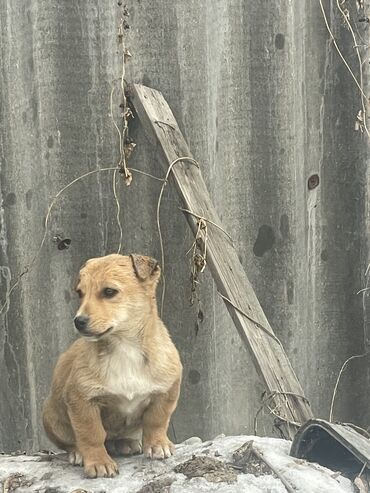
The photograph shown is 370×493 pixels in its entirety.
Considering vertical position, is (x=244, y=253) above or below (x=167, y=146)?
below

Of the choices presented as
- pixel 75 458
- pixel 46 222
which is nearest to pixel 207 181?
pixel 46 222

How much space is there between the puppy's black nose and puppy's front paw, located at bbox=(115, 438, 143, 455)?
0.73 metres

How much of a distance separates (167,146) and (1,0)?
1108 mm

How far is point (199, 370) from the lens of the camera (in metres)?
3.62

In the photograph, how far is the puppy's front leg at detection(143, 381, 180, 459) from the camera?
9.20 ft

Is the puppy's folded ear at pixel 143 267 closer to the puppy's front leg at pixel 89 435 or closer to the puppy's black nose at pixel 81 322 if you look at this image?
the puppy's black nose at pixel 81 322

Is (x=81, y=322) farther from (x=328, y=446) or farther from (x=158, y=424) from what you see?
(x=328, y=446)

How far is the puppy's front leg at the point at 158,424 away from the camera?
2803 millimetres

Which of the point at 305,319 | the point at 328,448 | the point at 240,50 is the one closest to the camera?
the point at 328,448

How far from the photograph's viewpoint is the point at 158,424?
9.32 feet

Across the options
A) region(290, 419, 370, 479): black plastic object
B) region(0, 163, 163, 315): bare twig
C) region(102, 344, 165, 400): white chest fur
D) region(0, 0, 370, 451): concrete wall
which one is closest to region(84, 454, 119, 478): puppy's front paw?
region(102, 344, 165, 400): white chest fur

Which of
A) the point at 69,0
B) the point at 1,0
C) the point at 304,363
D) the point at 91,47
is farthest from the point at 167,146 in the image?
the point at 304,363

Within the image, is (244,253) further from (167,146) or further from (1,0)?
(1,0)

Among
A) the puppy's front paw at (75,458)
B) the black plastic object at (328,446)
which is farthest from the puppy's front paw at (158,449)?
the black plastic object at (328,446)
